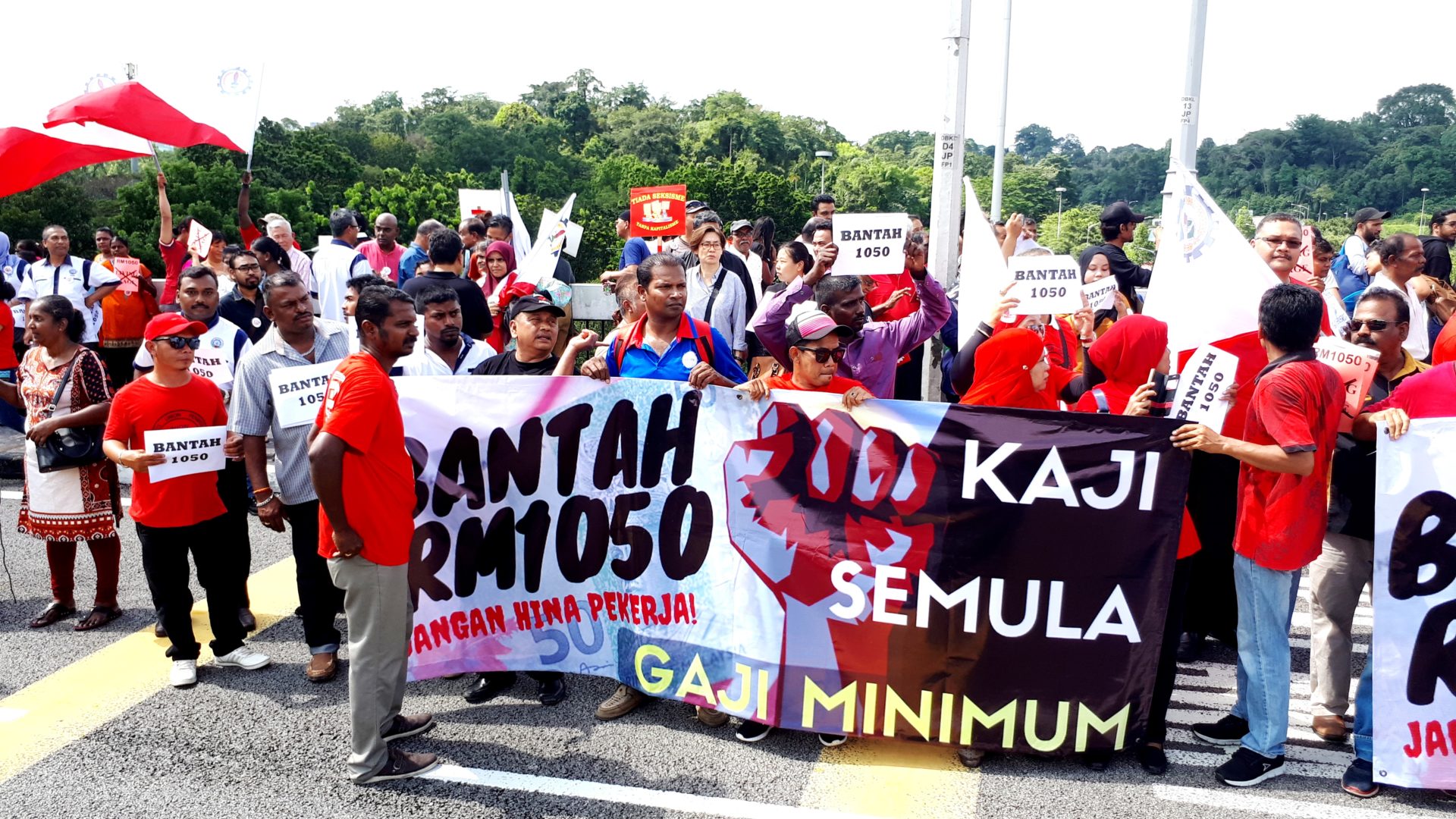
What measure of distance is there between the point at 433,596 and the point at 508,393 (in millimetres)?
1013

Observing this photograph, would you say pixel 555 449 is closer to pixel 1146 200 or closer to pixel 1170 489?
pixel 1170 489

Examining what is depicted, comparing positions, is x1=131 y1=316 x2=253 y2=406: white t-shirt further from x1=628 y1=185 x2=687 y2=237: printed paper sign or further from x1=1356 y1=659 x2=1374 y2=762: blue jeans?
x1=1356 y1=659 x2=1374 y2=762: blue jeans

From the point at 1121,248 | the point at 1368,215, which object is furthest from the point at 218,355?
the point at 1368,215

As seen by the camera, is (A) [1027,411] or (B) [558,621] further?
(B) [558,621]

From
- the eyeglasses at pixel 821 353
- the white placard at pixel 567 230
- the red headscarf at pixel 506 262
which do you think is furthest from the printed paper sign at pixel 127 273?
the eyeglasses at pixel 821 353

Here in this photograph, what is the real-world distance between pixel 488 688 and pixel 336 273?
234 inches

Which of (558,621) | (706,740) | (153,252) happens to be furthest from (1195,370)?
(153,252)

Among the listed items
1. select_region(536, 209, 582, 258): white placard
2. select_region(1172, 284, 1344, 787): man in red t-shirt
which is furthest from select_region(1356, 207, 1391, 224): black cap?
select_region(1172, 284, 1344, 787): man in red t-shirt

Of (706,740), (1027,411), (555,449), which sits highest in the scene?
(1027,411)

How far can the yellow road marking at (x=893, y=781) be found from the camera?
4.12m

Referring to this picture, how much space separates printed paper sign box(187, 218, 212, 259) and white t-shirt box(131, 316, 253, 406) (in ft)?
9.90

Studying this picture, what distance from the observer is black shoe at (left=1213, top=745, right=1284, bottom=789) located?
4242 millimetres

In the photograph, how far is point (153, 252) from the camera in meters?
31.6

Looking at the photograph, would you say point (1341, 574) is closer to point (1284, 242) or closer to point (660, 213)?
point (1284, 242)
